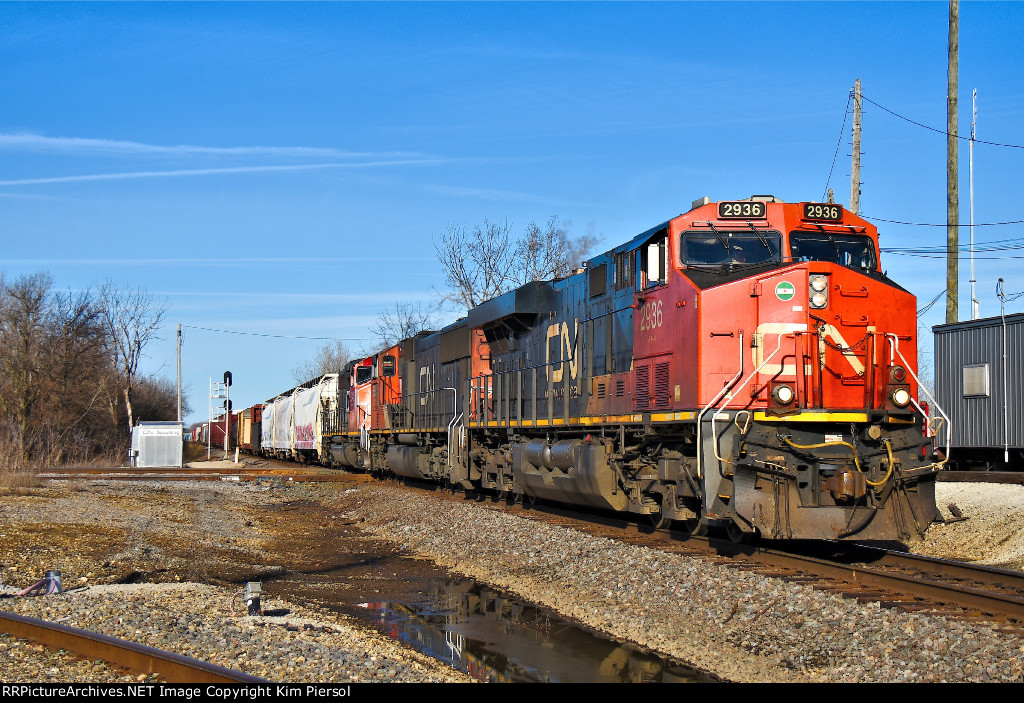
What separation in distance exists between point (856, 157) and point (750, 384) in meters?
11.5

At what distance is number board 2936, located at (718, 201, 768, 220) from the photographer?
36.9ft

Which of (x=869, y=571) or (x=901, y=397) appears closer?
(x=869, y=571)

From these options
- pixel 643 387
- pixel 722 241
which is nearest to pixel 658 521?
pixel 643 387

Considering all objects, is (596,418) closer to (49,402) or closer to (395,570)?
(395,570)

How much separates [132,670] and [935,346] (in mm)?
19291

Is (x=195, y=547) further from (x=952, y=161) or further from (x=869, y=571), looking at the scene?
(x=952, y=161)

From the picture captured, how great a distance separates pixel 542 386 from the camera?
16266 millimetres

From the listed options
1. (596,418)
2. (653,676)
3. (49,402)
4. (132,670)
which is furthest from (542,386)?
(49,402)

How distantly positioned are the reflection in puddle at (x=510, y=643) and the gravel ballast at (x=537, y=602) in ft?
0.98

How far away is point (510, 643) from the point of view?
27.0 ft

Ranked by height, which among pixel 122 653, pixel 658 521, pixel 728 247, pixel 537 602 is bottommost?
pixel 537 602

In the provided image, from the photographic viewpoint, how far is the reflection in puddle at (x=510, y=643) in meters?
7.14

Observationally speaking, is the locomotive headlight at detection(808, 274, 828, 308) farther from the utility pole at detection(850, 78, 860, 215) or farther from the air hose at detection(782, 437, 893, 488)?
the utility pole at detection(850, 78, 860, 215)

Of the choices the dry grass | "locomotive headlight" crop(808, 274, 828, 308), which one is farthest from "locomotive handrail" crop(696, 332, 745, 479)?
the dry grass
